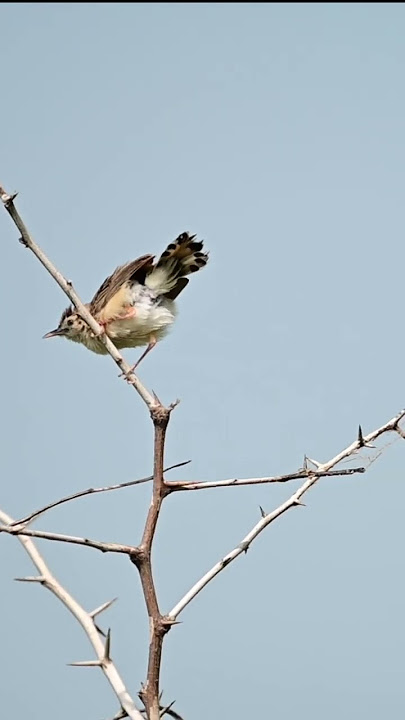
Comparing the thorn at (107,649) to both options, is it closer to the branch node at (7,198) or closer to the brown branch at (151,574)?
the brown branch at (151,574)

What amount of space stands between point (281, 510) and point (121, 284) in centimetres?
509

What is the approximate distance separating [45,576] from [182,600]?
0.39m

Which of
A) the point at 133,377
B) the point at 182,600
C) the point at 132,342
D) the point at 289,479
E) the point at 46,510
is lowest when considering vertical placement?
the point at 182,600

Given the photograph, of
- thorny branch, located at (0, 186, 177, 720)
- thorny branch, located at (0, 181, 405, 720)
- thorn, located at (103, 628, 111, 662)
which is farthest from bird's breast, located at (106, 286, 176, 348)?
thorn, located at (103, 628, 111, 662)

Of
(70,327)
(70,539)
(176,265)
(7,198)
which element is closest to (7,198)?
(7,198)

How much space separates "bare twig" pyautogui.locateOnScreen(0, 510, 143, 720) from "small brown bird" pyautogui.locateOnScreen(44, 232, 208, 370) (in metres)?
4.62

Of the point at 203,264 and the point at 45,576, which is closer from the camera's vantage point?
the point at 45,576

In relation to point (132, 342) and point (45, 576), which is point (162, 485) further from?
point (132, 342)

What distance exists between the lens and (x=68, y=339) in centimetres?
845

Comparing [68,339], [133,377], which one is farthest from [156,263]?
[133,377]

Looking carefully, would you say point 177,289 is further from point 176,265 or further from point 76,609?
point 76,609

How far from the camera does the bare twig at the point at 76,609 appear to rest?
249 cm

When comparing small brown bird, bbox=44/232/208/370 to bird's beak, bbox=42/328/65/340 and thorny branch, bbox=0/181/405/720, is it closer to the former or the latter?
bird's beak, bbox=42/328/65/340

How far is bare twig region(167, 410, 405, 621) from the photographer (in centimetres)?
255
